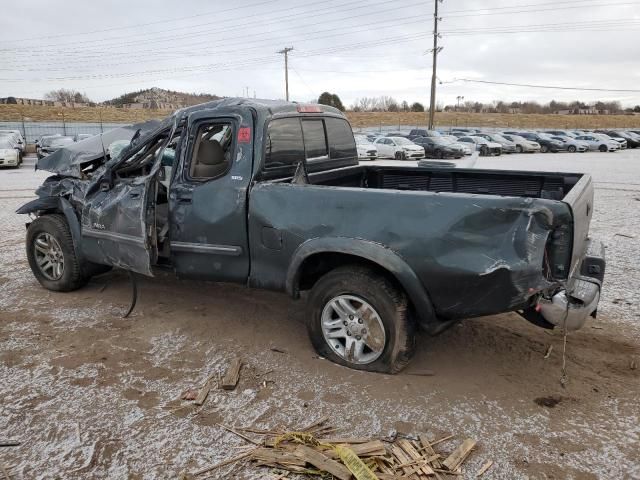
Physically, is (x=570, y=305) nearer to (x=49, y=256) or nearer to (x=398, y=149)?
(x=49, y=256)

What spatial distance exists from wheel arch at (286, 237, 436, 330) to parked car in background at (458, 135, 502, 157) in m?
30.0

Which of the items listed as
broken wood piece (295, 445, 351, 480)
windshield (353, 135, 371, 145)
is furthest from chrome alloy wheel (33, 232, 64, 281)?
windshield (353, 135, 371, 145)

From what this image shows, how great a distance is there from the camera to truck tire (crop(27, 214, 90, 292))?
5.23m

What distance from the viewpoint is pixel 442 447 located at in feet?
9.47

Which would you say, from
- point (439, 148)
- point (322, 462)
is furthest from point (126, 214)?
point (439, 148)

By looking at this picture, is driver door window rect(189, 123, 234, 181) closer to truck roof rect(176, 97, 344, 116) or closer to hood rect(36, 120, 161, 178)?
truck roof rect(176, 97, 344, 116)

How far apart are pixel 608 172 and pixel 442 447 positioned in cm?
2049

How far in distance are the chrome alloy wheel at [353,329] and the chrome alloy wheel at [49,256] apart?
10.6 feet

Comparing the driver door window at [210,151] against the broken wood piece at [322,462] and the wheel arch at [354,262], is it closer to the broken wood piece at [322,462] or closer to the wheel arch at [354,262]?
the wheel arch at [354,262]

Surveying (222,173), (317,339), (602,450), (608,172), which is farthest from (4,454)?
(608,172)

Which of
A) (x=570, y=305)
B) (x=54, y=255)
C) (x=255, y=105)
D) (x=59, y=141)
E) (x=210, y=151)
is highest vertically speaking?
(x=255, y=105)

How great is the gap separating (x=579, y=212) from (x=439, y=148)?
86.9ft

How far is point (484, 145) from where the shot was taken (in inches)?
1259

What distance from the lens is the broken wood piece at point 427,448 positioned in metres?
2.73
